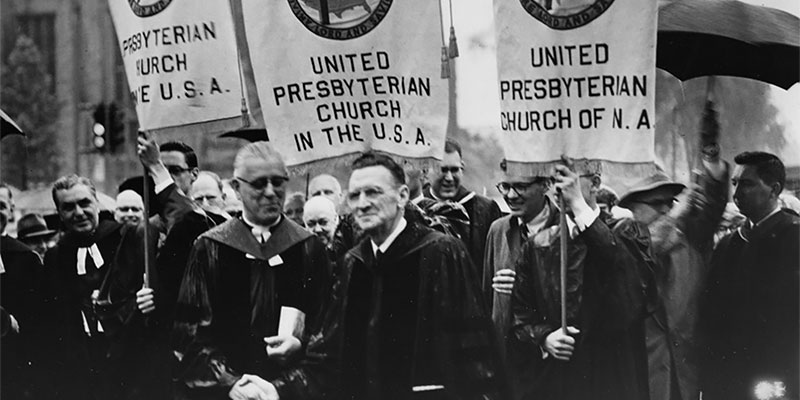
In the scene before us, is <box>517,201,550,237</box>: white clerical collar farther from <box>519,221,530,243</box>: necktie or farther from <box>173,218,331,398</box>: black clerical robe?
<box>173,218,331,398</box>: black clerical robe

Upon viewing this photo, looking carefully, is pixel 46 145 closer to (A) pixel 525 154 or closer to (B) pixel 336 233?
(B) pixel 336 233

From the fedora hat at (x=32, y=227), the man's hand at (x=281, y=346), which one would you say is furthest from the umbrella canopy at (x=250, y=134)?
the fedora hat at (x=32, y=227)

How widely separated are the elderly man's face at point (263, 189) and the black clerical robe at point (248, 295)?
Answer: 75 millimetres

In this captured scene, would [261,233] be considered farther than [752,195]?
Yes

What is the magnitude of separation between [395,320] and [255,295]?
791 millimetres

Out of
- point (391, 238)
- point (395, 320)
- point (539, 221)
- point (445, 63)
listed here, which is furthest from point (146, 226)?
point (539, 221)

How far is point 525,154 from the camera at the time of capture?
6883 millimetres

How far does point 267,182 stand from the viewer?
7.12 metres

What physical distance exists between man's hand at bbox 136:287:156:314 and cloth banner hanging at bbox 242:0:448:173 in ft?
3.66

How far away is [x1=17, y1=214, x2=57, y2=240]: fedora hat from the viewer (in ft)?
24.7

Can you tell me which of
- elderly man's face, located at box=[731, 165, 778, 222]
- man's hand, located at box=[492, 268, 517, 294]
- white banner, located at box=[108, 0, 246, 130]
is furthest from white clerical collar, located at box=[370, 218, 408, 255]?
elderly man's face, located at box=[731, 165, 778, 222]

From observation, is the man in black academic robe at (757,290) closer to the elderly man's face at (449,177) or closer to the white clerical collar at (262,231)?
the elderly man's face at (449,177)

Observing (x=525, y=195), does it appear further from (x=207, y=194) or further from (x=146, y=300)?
(x=146, y=300)

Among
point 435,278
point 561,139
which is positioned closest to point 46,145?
point 435,278
